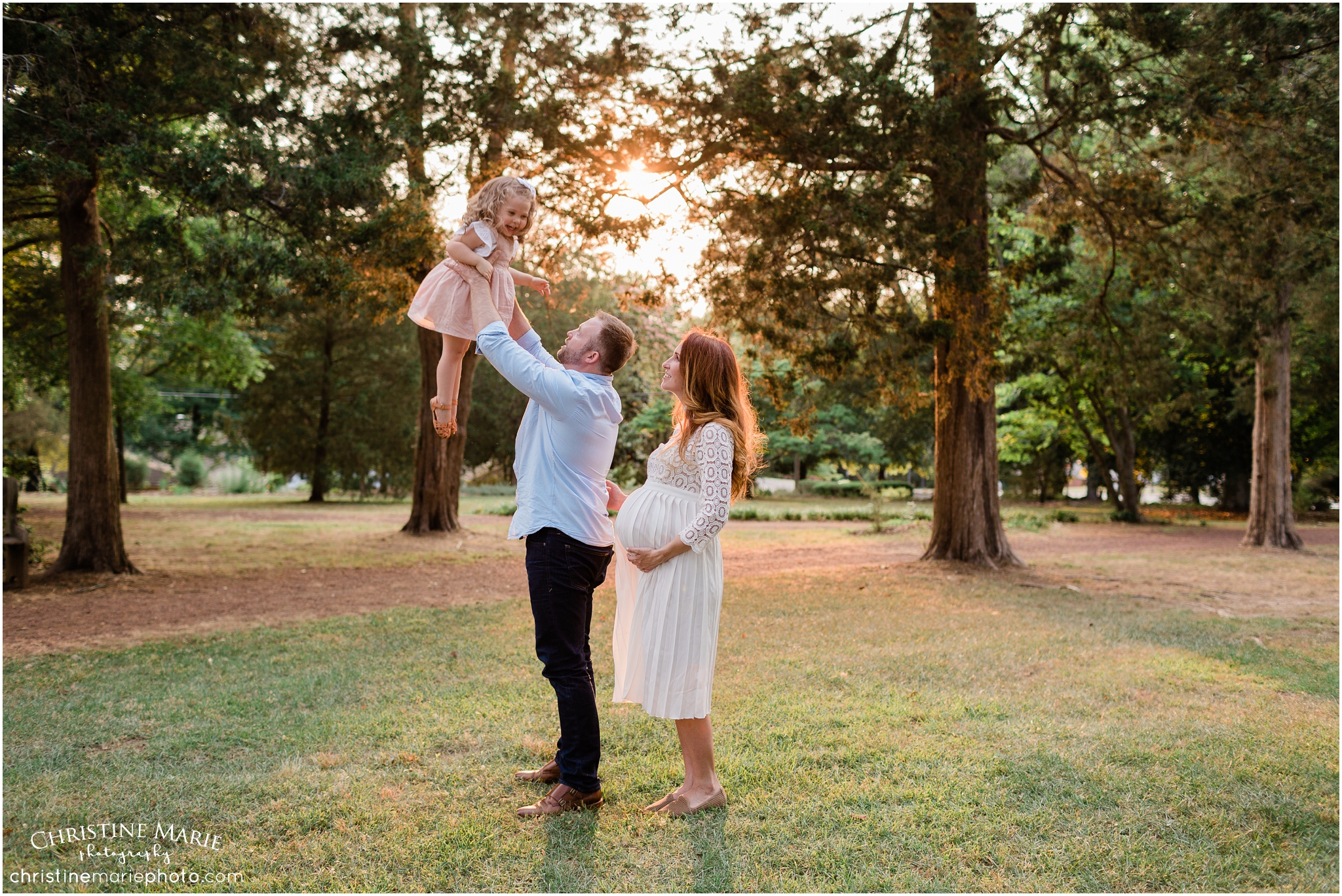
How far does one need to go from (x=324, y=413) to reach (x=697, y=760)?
1132 inches

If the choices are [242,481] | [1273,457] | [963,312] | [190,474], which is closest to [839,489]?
[1273,457]

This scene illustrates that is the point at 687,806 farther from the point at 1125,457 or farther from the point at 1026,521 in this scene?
the point at 1125,457

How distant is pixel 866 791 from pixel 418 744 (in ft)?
7.73

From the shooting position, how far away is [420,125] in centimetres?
987

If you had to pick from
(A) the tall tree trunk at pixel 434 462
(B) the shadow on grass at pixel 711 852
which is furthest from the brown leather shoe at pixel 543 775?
(A) the tall tree trunk at pixel 434 462

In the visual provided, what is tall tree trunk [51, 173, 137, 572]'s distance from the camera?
36.7 feet

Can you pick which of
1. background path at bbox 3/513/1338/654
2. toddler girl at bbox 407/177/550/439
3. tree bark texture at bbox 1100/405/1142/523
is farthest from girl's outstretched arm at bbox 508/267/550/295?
tree bark texture at bbox 1100/405/1142/523

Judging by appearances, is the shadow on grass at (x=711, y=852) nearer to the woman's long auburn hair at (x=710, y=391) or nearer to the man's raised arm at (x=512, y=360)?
the woman's long auburn hair at (x=710, y=391)

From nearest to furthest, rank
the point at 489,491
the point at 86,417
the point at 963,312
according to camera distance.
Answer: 1. the point at 963,312
2. the point at 86,417
3. the point at 489,491

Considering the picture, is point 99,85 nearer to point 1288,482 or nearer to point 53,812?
point 53,812

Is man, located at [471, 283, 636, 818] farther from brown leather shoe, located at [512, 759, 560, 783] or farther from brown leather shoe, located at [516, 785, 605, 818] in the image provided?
brown leather shoe, located at [512, 759, 560, 783]

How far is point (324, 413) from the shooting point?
29891mm

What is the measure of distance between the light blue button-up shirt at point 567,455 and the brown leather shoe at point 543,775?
48.5 inches

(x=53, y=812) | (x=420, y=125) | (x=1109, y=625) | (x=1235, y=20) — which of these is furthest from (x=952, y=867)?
(x=1235, y=20)
